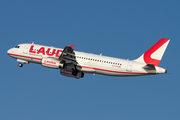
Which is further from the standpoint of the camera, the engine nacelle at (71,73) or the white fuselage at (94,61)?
the engine nacelle at (71,73)

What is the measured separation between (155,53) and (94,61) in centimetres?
1116

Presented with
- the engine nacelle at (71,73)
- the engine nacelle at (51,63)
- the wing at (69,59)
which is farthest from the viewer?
the engine nacelle at (71,73)

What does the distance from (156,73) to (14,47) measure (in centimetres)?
2961

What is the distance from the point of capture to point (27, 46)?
58062 millimetres

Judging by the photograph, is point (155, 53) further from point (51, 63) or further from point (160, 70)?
point (51, 63)

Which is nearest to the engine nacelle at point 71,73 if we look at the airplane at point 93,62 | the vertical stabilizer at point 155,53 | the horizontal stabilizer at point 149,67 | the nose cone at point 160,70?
the airplane at point 93,62

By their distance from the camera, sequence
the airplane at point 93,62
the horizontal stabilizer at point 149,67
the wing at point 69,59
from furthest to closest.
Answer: the wing at point 69,59 < the airplane at point 93,62 < the horizontal stabilizer at point 149,67

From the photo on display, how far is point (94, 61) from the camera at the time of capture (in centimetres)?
5331

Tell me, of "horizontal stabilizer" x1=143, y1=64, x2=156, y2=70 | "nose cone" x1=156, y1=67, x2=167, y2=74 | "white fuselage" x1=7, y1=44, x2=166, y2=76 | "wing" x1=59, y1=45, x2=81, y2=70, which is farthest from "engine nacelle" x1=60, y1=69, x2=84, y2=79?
"nose cone" x1=156, y1=67, x2=167, y2=74

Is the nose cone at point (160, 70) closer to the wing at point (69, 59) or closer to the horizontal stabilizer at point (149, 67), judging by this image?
the horizontal stabilizer at point (149, 67)

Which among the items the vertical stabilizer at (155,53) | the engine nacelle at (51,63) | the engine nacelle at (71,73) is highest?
the vertical stabilizer at (155,53)

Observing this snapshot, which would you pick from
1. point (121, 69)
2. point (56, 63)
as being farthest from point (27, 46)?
point (121, 69)

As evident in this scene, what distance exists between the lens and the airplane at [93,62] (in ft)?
169

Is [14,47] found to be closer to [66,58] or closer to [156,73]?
[66,58]
